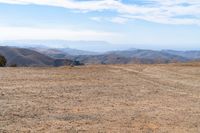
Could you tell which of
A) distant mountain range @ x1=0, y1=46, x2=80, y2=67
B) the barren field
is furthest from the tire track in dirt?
distant mountain range @ x1=0, y1=46, x2=80, y2=67

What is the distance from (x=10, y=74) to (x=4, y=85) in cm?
440

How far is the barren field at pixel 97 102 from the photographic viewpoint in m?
14.0

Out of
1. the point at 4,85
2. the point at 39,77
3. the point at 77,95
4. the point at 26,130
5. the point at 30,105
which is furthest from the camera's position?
the point at 39,77

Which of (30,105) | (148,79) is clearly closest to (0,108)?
(30,105)

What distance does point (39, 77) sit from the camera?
25.4 metres

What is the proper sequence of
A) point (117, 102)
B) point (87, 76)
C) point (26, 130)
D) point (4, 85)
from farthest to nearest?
1. point (87, 76)
2. point (4, 85)
3. point (117, 102)
4. point (26, 130)

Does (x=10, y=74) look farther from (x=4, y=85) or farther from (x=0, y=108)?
(x=0, y=108)

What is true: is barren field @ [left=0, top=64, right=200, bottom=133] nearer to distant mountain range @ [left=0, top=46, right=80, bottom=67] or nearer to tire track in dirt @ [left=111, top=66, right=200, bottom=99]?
tire track in dirt @ [left=111, top=66, right=200, bottom=99]

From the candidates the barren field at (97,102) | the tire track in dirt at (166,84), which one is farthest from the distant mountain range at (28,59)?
the barren field at (97,102)

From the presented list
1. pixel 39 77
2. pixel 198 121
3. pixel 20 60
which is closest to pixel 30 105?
pixel 198 121

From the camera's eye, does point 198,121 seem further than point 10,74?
No

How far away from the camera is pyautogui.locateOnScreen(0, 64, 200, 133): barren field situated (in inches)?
552

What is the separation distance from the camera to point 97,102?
18344mm

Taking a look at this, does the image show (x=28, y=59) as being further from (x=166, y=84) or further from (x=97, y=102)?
(x=97, y=102)
